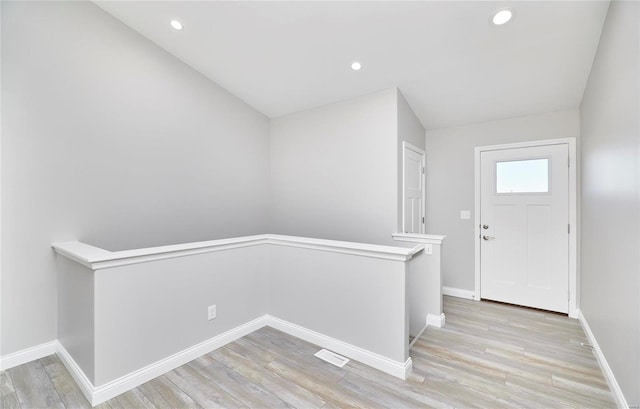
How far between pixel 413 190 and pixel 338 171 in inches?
39.5

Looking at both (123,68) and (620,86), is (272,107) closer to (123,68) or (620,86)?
(123,68)

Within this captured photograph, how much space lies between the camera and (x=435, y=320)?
300cm

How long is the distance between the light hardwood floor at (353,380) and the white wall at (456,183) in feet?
4.30

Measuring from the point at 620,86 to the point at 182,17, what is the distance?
3.44 m

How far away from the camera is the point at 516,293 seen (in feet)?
11.7

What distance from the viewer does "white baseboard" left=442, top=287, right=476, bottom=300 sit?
3827mm

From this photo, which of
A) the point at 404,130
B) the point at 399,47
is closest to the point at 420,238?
the point at 404,130

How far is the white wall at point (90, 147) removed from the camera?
2.29 metres

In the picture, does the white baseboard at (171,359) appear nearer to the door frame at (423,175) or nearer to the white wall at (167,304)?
the white wall at (167,304)

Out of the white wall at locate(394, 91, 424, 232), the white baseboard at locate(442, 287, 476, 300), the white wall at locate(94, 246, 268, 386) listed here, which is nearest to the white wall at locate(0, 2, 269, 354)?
the white wall at locate(94, 246, 268, 386)

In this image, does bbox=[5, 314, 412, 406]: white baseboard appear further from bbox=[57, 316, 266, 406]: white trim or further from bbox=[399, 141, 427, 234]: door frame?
bbox=[399, 141, 427, 234]: door frame

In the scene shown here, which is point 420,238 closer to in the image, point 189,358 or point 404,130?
point 404,130

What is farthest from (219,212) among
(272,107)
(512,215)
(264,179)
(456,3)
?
(512,215)

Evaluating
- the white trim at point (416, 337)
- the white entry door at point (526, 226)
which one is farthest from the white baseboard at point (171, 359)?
the white entry door at point (526, 226)
